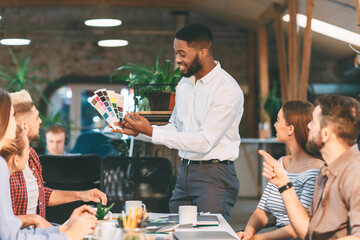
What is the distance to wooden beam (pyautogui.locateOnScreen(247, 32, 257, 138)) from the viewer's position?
1124 cm

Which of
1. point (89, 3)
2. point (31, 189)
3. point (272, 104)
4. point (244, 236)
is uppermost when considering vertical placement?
point (89, 3)

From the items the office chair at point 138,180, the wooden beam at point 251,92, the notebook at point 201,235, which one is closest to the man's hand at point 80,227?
the notebook at point 201,235

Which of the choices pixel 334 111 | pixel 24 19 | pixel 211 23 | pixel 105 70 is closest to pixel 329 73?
pixel 211 23

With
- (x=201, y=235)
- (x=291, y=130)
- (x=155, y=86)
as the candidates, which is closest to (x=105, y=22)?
(x=155, y=86)

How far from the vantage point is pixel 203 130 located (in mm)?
2967

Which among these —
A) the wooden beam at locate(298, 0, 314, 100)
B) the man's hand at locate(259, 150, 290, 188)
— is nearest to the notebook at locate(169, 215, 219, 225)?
the man's hand at locate(259, 150, 290, 188)

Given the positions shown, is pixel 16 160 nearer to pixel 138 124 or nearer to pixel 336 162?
pixel 138 124

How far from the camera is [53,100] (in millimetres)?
11656

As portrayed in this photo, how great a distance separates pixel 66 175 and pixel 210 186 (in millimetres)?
1621

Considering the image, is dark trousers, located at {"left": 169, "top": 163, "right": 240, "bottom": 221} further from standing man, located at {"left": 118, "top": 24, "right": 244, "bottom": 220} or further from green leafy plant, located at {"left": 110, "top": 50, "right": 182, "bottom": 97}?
green leafy plant, located at {"left": 110, "top": 50, "right": 182, "bottom": 97}

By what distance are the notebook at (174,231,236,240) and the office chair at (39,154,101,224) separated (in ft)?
7.32

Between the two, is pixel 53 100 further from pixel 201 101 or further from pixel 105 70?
pixel 201 101

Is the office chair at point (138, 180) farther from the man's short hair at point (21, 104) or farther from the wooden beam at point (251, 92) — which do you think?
the wooden beam at point (251, 92)

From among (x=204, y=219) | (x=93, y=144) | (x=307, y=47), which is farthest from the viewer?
(x=307, y=47)
